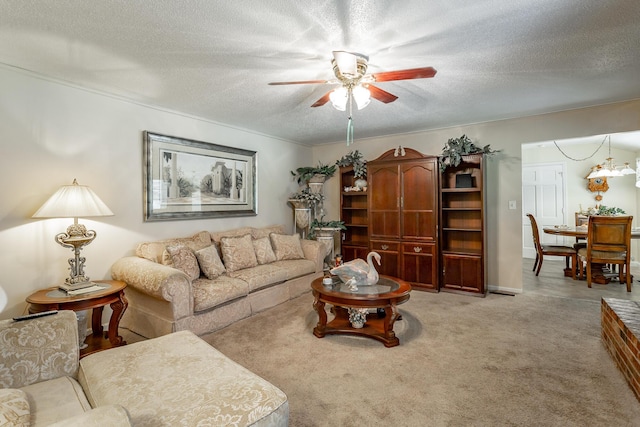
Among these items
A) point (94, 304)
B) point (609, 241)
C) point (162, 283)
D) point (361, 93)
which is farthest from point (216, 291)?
point (609, 241)

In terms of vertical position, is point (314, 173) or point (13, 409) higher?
point (314, 173)

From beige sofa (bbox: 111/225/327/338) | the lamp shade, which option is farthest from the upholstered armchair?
the lamp shade

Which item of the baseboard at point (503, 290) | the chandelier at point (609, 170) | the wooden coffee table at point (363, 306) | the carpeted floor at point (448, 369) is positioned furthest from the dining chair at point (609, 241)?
the wooden coffee table at point (363, 306)

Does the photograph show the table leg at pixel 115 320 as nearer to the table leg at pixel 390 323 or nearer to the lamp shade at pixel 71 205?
the lamp shade at pixel 71 205

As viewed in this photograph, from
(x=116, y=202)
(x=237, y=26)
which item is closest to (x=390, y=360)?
(x=237, y=26)

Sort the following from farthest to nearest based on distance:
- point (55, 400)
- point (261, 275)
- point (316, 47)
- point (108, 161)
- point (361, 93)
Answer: point (261, 275) < point (108, 161) < point (361, 93) < point (316, 47) < point (55, 400)

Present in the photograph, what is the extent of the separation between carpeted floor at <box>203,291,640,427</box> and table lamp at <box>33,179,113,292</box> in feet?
4.09

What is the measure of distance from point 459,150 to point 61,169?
440 cm

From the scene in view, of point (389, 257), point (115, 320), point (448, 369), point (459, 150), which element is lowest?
point (448, 369)

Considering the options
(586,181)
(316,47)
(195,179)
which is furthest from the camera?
(586,181)

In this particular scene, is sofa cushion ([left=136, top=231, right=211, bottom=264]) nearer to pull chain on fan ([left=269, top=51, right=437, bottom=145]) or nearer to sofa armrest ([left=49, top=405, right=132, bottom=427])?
pull chain on fan ([left=269, top=51, right=437, bottom=145])

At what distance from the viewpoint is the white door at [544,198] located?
649cm

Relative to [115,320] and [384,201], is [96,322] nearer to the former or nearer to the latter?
[115,320]

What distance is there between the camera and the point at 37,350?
149 centimetres
